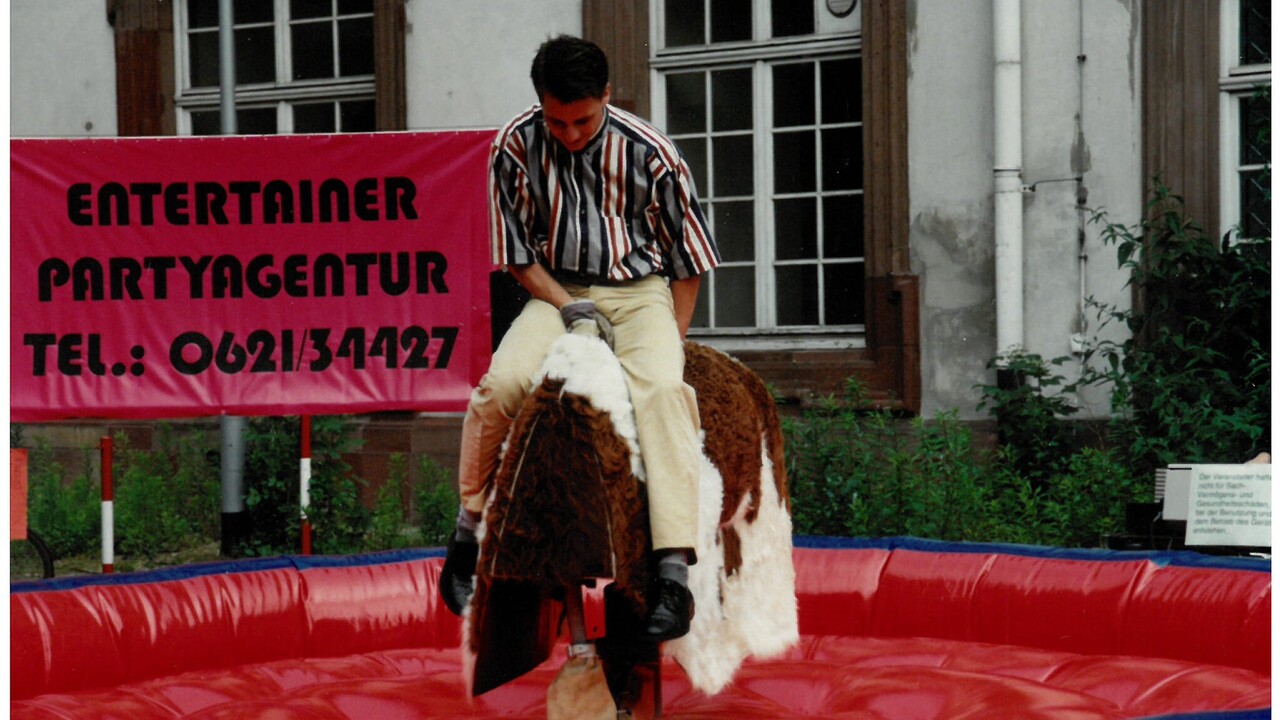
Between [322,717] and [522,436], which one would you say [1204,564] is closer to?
[522,436]

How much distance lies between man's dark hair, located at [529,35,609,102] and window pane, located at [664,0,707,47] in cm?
→ 544

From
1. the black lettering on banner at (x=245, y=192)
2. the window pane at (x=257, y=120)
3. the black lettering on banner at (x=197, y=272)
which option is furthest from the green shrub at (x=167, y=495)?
the black lettering on banner at (x=245, y=192)

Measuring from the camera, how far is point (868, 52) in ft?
27.3

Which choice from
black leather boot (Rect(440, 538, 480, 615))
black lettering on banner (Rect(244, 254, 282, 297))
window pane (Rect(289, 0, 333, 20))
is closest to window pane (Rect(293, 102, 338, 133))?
window pane (Rect(289, 0, 333, 20))

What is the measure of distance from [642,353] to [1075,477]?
4117mm

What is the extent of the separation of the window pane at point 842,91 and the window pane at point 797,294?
0.88 m

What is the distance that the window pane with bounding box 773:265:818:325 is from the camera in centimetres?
874

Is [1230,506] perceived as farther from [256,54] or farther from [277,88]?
[256,54]

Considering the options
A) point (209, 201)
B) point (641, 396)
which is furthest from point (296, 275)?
point (641, 396)

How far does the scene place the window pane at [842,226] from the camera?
865 centimetres

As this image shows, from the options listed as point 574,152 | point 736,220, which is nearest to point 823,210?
point 736,220

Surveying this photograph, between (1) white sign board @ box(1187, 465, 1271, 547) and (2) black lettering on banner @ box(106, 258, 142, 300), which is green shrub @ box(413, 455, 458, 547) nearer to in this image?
(2) black lettering on banner @ box(106, 258, 142, 300)

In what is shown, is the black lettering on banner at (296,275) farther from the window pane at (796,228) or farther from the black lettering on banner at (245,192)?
the window pane at (796,228)

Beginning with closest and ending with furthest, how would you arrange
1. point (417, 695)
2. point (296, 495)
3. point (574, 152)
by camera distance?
point (574, 152) < point (417, 695) < point (296, 495)
